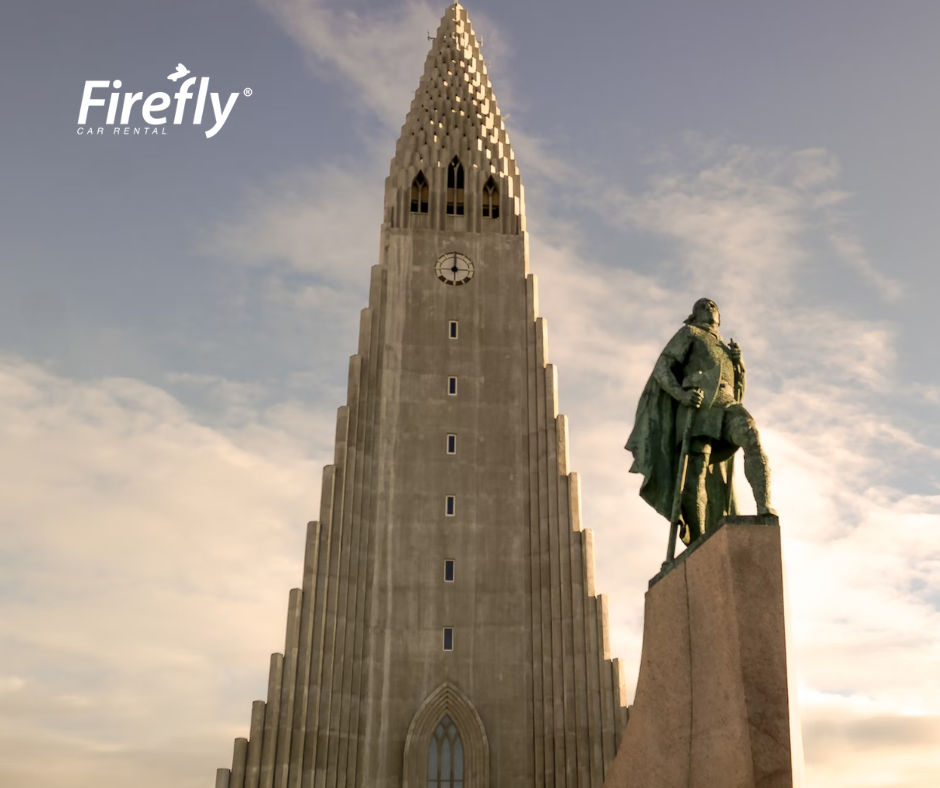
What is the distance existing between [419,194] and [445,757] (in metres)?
21.5

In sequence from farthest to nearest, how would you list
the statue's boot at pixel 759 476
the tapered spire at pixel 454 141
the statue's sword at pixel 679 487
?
the tapered spire at pixel 454 141
the statue's sword at pixel 679 487
the statue's boot at pixel 759 476

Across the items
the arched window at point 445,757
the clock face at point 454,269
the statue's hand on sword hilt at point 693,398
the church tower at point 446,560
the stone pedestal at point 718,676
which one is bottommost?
the stone pedestal at point 718,676

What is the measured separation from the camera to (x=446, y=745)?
32.0m

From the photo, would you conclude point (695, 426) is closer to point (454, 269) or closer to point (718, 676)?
point (718, 676)

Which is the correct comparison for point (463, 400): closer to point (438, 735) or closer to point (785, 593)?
point (438, 735)

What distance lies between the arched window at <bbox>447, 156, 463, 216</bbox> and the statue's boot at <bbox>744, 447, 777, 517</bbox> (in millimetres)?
30648

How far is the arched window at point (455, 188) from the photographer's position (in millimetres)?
41344

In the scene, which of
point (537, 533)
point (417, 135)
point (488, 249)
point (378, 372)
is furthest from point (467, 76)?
point (537, 533)

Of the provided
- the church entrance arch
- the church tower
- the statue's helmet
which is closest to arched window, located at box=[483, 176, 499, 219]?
the church tower

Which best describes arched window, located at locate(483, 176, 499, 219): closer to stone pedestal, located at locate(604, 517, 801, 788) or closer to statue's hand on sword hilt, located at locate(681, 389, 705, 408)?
statue's hand on sword hilt, located at locate(681, 389, 705, 408)

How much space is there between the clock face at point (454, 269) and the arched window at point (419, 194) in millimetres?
2560

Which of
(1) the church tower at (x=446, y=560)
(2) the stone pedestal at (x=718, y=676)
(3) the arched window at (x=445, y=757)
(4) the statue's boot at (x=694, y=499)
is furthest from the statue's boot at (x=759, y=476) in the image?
(3) the arched window at (x=445, y=757)

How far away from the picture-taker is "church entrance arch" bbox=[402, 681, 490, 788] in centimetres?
3145

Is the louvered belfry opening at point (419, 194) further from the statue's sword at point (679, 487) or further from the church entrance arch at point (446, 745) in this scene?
the statue's sword at point (679, 487)
